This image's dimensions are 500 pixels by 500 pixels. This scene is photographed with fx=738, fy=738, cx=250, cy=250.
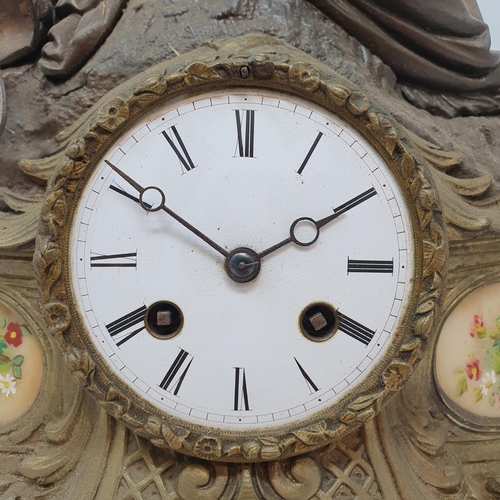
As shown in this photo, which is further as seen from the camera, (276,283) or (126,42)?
(126,42)

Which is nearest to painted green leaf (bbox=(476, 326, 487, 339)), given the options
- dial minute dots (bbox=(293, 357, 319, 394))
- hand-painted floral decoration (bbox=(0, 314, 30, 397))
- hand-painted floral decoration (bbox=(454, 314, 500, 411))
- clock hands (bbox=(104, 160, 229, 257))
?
hand-painted floral decoration (bbox=(454, 314, 500, 411))

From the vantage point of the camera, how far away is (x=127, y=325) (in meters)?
0.91

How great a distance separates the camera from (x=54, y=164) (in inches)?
39.8

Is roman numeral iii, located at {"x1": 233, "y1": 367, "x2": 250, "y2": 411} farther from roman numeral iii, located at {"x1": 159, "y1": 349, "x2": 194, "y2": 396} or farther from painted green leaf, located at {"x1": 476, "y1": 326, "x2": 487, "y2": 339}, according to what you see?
painted green leaf, located at {"x1": 476, "y1": 326, "x2": 487, "y2": 339}

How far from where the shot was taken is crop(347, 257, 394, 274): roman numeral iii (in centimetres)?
91

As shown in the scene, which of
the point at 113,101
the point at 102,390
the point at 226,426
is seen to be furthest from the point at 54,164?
the point at 226,426

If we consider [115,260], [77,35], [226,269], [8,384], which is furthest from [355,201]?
[8,384]

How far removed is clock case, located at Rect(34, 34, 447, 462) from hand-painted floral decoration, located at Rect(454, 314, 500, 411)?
0.20m

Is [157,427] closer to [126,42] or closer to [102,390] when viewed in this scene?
[102,390]

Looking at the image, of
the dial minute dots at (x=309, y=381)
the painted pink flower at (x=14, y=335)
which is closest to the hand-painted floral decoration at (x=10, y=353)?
the painted pink flower at (x=14, y=335)

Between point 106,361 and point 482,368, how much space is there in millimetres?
552

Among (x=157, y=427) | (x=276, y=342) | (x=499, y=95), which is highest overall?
(x=499, y=95)

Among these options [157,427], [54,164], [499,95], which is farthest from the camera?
[499,95]

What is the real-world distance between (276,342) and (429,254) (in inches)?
8.6
